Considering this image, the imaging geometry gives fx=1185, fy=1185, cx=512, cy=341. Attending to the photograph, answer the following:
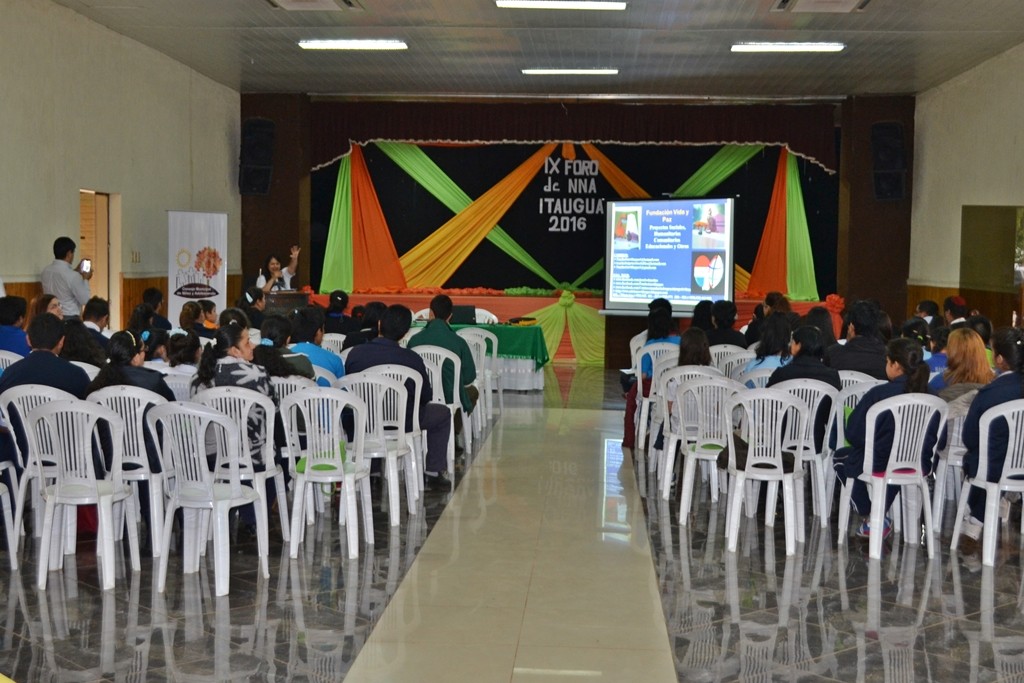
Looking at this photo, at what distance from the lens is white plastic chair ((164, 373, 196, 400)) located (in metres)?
5.74

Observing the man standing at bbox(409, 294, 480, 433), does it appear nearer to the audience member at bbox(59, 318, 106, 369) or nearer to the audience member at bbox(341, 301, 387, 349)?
the audience member at bbox(341, 301, 387, 349)

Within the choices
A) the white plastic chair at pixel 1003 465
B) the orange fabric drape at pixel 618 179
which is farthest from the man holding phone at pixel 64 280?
the orange fabric drape at pixel 618 179

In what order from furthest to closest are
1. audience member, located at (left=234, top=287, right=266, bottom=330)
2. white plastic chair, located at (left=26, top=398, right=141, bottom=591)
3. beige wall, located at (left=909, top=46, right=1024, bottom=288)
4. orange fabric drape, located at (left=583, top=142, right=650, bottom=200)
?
1. orange fabric drape, located at (left=583, top=142, right=650, bottom=200)
2. beige wall, located at (left=909, top=46, right=1024, bottom=288)
3. audience member, located at (left=234, top=287, right=266, bottom=330)
4. white plastic chair, located at (left=26, top=398, right=141, bottom=591)

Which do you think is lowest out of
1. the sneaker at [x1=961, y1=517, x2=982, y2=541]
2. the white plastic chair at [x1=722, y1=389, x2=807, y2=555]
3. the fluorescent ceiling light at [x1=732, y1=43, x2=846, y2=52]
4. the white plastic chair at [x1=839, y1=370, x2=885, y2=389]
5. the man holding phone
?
the sneaker at [x1=961, y1=517, x2=982, y2=541]

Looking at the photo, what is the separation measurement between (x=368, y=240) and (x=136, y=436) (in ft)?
36.6

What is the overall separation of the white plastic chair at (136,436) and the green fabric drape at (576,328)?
9913 mm

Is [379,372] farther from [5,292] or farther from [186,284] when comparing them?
[186,284]

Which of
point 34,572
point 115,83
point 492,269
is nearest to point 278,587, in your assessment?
point 34,572

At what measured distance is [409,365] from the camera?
6.74 metres

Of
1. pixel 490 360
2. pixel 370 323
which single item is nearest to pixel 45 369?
pixel 370 323

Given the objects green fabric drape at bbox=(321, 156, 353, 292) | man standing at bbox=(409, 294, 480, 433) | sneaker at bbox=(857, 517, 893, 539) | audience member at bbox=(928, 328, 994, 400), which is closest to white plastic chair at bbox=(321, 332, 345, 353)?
man standing at bbox=(409, 294, 480, 433)

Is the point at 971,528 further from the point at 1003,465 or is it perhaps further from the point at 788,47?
the point at 788,47

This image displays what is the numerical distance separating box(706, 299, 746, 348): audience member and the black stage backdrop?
769 centimetres

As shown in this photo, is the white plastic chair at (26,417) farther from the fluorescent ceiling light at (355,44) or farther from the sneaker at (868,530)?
the fluorescent ceiling light at (355,44)
